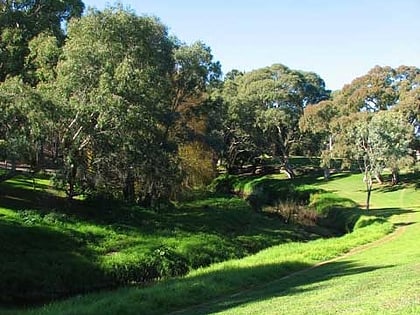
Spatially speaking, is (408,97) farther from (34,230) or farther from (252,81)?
(34,230)

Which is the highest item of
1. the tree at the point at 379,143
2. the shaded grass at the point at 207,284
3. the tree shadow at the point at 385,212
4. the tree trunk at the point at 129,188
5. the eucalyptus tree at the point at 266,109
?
the eucalyptus tree at the point at 266,109

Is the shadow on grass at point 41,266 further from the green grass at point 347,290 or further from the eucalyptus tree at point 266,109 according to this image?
the eucalyptus tree at point 266,109

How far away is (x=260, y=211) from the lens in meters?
46.7

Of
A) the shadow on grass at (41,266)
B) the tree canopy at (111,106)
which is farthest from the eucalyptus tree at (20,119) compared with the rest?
the shadow on grass at (41,266)

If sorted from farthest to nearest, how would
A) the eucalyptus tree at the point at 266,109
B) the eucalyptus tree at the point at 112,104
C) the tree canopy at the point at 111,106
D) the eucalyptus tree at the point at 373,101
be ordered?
the eucalyptus tree at the point at 266,109
the eucalyptus tree at the point at 373,101
the eucalyptus tree at the point at 112,104
the tree canopy at the point at 111,106

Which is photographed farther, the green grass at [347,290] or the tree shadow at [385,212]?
the tree shadow at [385,212]

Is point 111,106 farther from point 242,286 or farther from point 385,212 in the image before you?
point 385,212

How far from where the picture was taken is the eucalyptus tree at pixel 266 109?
71875mm

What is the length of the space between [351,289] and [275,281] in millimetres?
6681

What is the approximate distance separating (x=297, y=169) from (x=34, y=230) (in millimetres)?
61775

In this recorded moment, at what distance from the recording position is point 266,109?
74.1 meters

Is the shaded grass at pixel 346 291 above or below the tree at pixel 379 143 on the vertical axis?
below

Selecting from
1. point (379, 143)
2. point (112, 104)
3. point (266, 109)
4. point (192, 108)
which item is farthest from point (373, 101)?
point (112, 104)

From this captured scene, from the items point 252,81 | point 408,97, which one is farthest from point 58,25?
point 252,81
